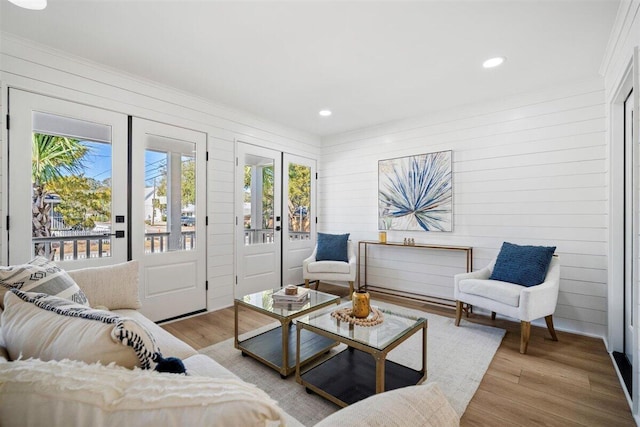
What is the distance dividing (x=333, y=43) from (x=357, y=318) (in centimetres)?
208

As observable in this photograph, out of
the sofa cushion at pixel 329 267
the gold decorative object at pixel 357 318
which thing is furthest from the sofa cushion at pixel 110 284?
the sofa cushion at pixel 329 267

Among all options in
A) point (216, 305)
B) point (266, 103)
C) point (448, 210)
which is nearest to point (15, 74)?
point (266, 103)

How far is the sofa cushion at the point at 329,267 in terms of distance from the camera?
12.8 feet

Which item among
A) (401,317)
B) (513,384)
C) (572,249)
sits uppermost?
(572,249)

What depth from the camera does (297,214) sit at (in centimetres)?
466

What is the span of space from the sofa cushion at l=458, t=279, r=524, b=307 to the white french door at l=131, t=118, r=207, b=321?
2849 mm

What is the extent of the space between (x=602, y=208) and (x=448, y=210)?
1.38m

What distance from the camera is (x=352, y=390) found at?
5.98ft

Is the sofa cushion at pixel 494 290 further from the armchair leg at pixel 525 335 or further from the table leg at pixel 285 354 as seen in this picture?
the table leg at pixel 285 354

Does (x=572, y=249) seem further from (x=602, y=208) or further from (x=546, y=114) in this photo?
(x=546, y=114)

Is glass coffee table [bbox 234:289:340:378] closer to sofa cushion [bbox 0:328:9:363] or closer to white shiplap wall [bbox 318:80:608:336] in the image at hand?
sofa cushion [bbox 0:328:9:363]

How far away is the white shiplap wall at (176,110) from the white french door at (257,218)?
0.38 feet

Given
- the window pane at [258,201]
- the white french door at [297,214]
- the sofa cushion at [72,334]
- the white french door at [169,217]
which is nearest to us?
the sofa cushion at [72,334]

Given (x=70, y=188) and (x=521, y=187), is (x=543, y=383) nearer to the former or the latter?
(x=521, y=187)
